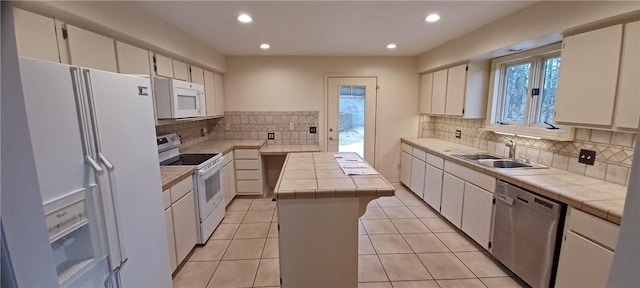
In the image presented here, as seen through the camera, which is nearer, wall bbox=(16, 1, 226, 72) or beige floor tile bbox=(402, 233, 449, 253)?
wall bbox=(16, 1, 226, 72)

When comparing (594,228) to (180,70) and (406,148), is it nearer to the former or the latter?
(406,148)

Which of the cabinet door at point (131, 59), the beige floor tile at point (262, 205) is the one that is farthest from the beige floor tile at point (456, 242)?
the cabinet door at point (131, 59)

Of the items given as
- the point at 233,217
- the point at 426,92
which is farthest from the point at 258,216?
the point at 426,92

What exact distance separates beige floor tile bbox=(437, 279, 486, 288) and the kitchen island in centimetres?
84

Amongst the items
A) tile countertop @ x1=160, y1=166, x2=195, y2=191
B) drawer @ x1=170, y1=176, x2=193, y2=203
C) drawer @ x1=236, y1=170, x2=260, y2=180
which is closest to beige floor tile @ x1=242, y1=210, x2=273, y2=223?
drawer @ x1=236, y1=170, x2=260, y2=180

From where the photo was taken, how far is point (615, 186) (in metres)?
1.80

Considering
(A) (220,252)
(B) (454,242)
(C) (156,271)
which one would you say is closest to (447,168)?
(B) (454,242)

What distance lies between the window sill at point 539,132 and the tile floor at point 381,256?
4.00 ft

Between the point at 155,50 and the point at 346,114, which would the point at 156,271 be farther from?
the point at 346,114

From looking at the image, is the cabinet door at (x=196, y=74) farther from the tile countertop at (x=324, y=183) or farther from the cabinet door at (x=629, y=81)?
the cabinet door at (x=629, y=81)

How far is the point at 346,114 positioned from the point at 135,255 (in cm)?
361

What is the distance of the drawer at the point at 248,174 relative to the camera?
3932 millimetres

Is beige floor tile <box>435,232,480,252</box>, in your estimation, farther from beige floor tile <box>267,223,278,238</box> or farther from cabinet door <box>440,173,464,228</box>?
beige floor tile <box>267,223,278,238</box>

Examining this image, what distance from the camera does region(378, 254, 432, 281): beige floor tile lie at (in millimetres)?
2190
